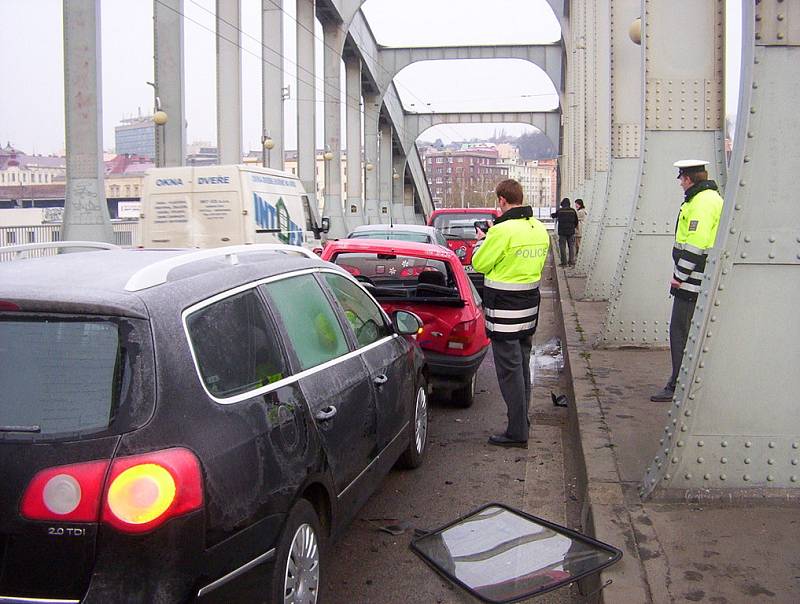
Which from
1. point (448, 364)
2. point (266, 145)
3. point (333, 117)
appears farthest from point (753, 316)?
point (333, 117)

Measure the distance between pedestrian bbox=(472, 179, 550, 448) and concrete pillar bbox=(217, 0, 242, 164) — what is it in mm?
22967

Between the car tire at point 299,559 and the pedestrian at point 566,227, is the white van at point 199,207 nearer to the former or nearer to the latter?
the pedestrian at point 566,227

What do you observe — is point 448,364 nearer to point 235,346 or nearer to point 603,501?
point 603,501

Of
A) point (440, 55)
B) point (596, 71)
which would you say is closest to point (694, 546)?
point (596, 71)

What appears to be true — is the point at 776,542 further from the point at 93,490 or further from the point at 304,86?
the point at 304,86

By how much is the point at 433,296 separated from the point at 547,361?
12.5 feet

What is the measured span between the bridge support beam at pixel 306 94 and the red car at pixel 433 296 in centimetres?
3097

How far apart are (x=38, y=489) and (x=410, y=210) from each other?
76.9 meters

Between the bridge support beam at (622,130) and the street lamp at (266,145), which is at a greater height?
the street lamp at (266,145)

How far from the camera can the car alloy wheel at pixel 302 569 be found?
3.45 meters

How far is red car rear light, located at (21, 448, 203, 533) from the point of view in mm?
2756

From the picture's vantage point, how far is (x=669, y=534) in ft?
14.1

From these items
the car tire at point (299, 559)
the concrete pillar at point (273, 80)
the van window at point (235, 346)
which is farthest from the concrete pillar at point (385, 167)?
the car tire at point (299, 559)

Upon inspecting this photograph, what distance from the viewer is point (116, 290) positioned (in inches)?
123
